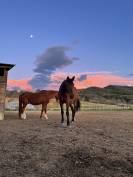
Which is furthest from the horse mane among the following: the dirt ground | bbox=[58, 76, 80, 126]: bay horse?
the dirt ground

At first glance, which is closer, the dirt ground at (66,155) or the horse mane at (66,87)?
the dirt ground at (66,155)

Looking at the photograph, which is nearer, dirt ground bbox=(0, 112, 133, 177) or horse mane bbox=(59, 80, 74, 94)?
dirt ground bbox=(0, 112, 133, 177)

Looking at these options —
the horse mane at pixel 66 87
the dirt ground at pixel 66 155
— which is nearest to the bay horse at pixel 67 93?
the horse mane at pixel 66 87

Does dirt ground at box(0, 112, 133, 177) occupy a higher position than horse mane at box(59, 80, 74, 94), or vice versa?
horse mane at box(59, 80, 74, 94)

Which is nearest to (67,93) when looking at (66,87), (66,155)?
(66,87)

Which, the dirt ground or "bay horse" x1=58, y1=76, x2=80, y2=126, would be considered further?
"bay horse" x1=58, y1=76, x2=80, y2=126

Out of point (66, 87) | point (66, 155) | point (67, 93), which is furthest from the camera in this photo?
point (67, 93)

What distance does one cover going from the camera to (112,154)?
10.5 metres

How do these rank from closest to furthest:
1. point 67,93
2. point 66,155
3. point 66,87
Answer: point 66,155, point 66,87, point 67,93

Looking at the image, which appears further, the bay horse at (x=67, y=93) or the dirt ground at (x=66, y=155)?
the bay horse at (x=67, y=93)

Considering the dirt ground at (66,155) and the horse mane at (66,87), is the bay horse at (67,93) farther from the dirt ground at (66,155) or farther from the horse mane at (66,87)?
the dirt ground at (66,155)

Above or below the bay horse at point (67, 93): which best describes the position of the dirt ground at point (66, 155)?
below

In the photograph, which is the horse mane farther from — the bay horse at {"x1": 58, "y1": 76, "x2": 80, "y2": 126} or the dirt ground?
the dirt ground

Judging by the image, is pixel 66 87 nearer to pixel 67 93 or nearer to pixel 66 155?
pixel 67 93
